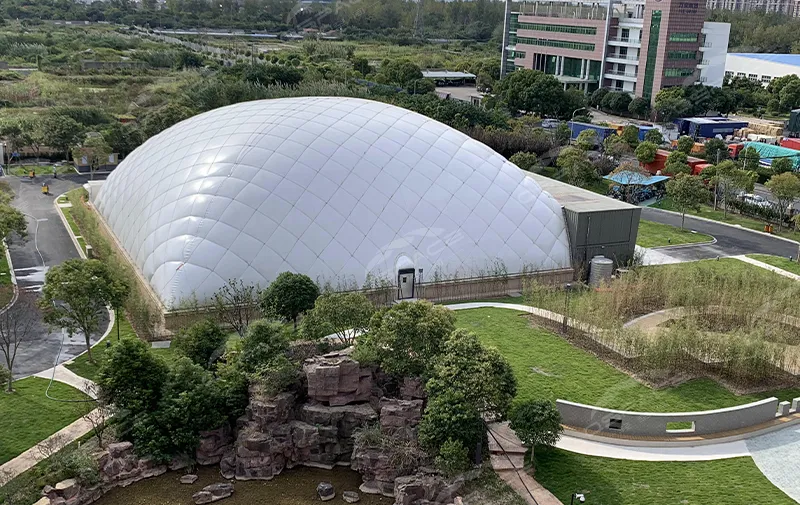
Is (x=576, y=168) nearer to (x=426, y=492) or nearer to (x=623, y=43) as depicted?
(x=426, y=492)

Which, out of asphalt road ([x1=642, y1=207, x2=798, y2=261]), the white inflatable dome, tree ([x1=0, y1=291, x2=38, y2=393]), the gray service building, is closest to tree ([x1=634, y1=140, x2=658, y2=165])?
asphalt road ([x1=642, y1=207, x2=798, y2=261])

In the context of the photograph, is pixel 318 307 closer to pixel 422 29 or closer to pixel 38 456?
pixel 38 456

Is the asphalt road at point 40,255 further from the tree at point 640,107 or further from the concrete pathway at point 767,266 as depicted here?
the tree at point 640,107

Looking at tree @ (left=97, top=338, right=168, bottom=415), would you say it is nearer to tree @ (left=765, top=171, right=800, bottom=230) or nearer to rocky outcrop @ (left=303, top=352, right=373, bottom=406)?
rocky outcrop @ (left=303, top=352, right=373, bottom=406)

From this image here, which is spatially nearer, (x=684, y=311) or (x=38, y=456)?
(x=38, y=456)

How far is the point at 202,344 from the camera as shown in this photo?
21016 mm

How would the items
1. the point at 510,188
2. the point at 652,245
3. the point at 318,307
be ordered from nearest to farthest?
1. the point at 318,307
2. the point at 510,188
3. the point at 652,245

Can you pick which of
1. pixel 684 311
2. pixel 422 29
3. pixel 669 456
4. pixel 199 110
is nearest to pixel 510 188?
pixel 684 311

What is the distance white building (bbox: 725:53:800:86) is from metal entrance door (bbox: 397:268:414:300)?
297 feet

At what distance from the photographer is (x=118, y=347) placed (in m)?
18.3

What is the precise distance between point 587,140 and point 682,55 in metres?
35.5

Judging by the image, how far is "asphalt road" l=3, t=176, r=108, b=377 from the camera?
23.7 metres

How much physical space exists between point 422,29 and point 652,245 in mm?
121164

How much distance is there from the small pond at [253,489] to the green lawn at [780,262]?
1029 inches
